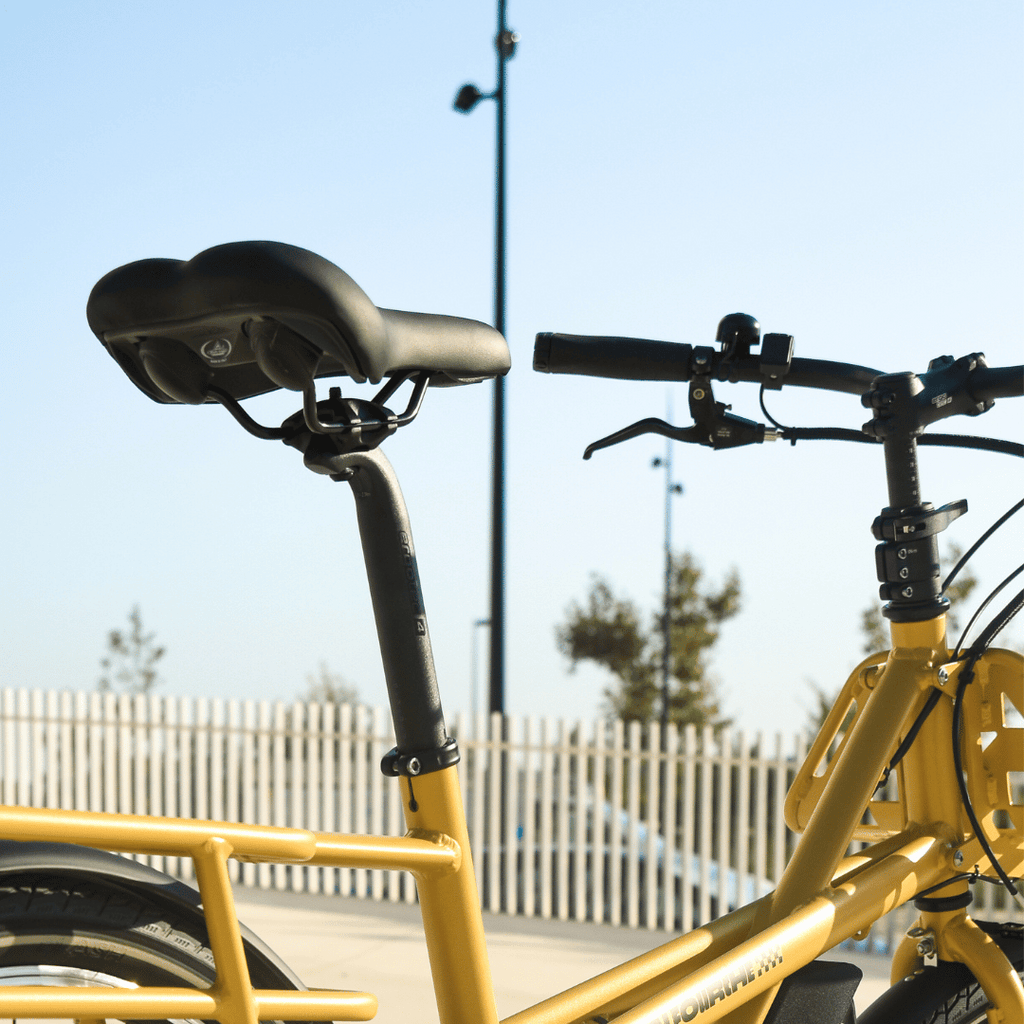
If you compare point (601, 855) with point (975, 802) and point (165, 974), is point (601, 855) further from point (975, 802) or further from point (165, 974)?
point (165, 974)

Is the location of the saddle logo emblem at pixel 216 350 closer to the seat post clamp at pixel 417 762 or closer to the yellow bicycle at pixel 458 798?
the yellow bicycle at pixel 458 798

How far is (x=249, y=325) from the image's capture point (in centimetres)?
117

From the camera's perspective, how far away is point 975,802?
1688 millimetres

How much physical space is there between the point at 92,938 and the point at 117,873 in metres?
0.07

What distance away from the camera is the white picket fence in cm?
757

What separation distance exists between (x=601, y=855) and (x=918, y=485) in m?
6.54

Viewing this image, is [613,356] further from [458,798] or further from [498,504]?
[498,504]

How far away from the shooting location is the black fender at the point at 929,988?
5.46 ft

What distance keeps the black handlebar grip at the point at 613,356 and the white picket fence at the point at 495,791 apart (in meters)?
5.45

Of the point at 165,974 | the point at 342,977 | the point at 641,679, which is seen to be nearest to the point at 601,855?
the point at 342,977

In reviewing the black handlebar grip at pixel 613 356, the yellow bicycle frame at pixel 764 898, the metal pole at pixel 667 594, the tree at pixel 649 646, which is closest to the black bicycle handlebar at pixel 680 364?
the black handlebar grip at pixel 613 356

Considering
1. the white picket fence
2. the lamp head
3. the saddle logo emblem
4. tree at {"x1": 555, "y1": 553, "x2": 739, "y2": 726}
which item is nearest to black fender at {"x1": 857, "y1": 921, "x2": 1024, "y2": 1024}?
the saddle logo emblem

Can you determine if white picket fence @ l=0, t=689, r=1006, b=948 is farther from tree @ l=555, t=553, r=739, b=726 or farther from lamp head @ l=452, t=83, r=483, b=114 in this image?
tree @ l=555, t=553, r=739, b=726

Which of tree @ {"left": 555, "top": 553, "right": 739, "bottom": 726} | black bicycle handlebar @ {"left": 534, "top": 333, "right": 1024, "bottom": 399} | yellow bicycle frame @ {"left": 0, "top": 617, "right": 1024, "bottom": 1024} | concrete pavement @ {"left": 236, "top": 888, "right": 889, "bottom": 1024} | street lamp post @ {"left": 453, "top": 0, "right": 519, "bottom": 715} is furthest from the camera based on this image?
tree @ {"left": 555, "top": 553, "right": 739, "bottom": 726}
